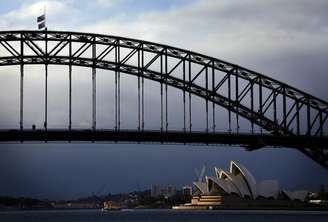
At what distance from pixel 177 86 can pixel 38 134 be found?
1635 cm

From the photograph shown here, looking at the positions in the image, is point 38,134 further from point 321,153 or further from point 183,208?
point 183,208

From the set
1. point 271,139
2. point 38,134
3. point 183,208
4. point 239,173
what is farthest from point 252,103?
point 183,208

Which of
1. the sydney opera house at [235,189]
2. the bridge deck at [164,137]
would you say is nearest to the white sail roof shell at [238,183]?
the sydney opera house at [235,189]

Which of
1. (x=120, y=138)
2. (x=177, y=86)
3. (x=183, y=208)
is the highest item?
(x=177, y=86)

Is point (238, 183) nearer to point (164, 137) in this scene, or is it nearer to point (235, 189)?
point (235, 189)

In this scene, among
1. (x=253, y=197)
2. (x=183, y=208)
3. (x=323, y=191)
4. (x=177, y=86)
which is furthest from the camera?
(x=323, y=191)

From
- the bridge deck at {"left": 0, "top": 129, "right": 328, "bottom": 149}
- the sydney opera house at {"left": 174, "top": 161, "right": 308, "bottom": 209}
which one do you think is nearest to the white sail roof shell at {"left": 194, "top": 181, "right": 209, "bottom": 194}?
the sydney opera house at {"left": 174, "top": 161, "right": 308, "bottom": 209}

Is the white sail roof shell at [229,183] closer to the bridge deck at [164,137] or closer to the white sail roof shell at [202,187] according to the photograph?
the white sail roof shell at [202,187]

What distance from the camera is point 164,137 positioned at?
83688 millimetres

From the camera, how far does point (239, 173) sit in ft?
427

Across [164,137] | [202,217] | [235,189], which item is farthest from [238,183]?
[164,137]

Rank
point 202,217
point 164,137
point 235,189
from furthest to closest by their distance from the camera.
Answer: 1. point 235,189
2. point 202,217
3. point 164,137

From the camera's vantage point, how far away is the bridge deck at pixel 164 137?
7806cm

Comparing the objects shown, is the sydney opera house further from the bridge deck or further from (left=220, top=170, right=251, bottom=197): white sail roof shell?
the bridge deck
